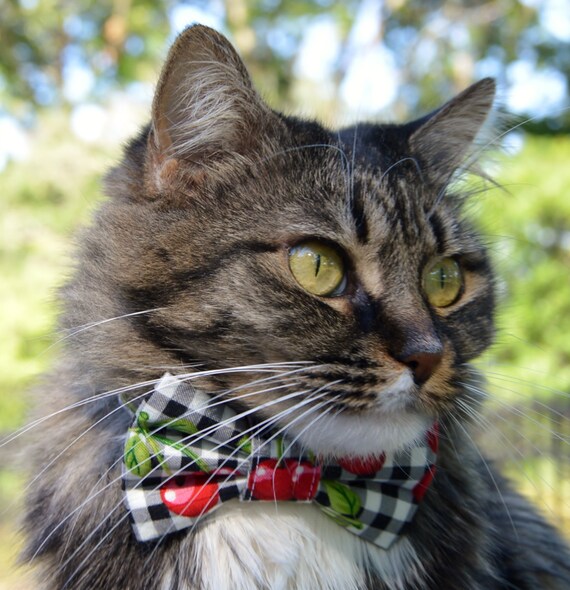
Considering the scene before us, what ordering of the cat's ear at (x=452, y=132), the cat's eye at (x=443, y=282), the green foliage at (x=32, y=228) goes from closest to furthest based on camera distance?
the cat's eye at (x=443, y=282) < the cat's ear at (x=452, y=132) < the green foliage at (x=32, y=228)

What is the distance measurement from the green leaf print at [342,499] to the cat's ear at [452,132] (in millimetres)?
928

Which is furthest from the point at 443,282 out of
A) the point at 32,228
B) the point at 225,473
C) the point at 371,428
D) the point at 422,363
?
the point at 32,228

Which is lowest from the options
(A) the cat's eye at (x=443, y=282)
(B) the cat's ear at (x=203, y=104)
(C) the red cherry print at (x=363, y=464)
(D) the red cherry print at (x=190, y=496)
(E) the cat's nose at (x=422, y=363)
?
(D) the red cherry print at (x=190, y=496)

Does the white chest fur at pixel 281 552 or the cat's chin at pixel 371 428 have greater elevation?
the cat's chin at pixel 371 428

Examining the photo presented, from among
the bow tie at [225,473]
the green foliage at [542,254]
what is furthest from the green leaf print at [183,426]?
the green foliage at [542,254]

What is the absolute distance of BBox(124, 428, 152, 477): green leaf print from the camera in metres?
1.25

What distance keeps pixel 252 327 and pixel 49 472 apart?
0.67 meters

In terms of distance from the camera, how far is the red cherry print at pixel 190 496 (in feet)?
4.09

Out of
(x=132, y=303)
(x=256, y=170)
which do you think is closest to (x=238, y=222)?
(x=256, y=170)

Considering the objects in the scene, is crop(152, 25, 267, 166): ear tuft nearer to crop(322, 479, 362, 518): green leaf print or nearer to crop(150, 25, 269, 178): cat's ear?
crop(150, 25, 269, 178): cat's ear

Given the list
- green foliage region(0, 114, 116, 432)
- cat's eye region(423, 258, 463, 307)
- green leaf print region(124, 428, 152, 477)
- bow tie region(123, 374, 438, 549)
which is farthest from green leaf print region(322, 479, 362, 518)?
green foliage region(0, 114, 116, 432)

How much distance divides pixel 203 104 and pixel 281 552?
108cm

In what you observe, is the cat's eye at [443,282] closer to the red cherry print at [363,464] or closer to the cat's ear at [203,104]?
the red cherry print at [363,464]

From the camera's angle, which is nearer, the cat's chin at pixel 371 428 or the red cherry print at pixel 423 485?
the cat's chin at pixel 371 428
